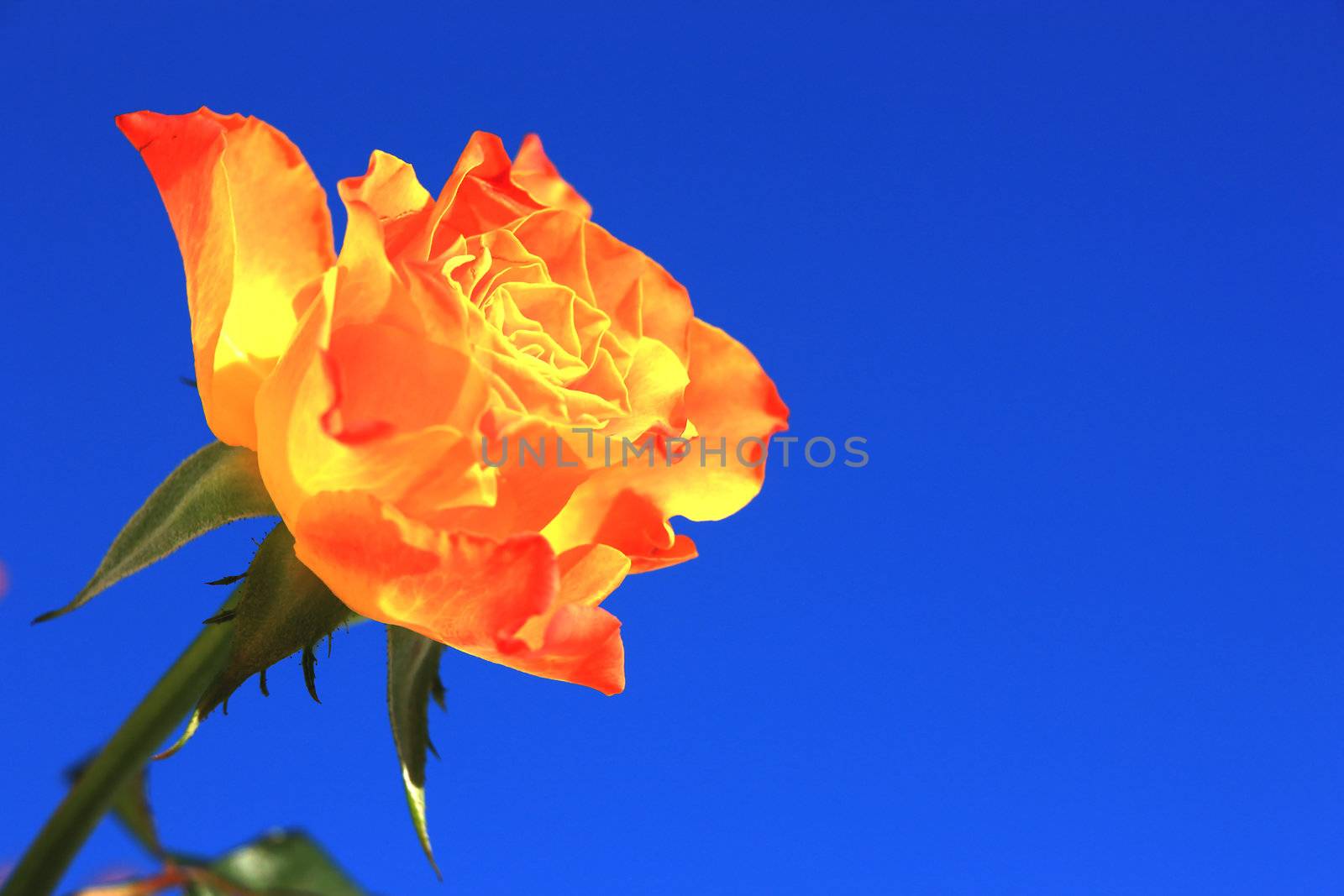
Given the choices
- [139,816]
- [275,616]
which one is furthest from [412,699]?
[139,816]

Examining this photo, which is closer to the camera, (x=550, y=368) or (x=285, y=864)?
(x=550, y=368)

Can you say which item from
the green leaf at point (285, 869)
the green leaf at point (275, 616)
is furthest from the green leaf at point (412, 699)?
the green leaf at point (285, 869)

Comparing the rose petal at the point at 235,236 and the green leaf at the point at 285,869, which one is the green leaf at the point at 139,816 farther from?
the rose petal at the point at 235,236

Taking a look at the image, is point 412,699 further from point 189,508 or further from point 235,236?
point 235,236

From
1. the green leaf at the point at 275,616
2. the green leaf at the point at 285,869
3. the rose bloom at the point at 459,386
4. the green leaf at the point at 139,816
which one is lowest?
the green leaf at the point at 139,816

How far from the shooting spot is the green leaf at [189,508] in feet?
2.04

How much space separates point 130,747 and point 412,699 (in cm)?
15

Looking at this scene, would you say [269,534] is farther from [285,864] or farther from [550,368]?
[285,864]

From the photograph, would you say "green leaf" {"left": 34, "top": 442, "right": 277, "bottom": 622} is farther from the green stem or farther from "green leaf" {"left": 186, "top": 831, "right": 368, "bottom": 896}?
"green leaf" {"left": 186, "top": 831, "right": 368, "bottom": 896}

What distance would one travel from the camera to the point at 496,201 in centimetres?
66

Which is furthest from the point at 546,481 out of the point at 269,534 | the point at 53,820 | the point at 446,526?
the point at 53,820

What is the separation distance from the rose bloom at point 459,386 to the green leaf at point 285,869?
0.96ft

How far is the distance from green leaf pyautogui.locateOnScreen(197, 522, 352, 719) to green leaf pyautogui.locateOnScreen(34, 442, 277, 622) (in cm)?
3

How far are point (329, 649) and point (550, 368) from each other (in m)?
0.19
